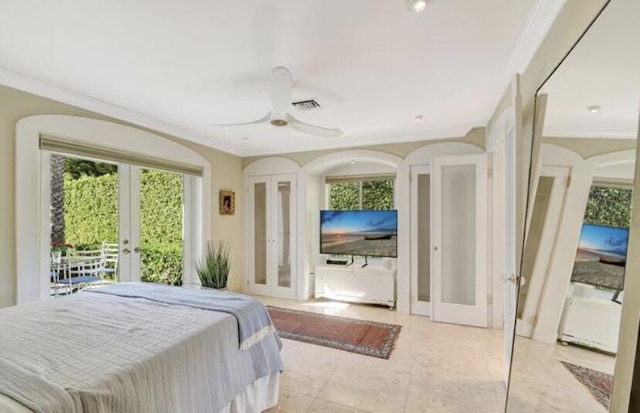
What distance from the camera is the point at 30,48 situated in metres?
1.93

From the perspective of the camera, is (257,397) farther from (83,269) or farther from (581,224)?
(83,269)

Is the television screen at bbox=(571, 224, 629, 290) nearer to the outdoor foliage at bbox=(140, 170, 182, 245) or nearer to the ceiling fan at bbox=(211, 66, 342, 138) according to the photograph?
the ceiling fan at bbox=(211, 66, 342, 138)

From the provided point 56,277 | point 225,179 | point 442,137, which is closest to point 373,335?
point 442,137

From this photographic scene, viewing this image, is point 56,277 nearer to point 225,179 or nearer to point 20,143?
point 20,143

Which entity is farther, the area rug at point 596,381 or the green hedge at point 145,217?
the green hedge at point 145,217

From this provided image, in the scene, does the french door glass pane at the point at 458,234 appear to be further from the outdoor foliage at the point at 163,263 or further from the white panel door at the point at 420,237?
the outdoor foliage at the point at 163,263

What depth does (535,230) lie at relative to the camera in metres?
1.58

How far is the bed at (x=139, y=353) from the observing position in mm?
1102

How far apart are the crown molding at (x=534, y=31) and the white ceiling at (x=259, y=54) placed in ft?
0.05

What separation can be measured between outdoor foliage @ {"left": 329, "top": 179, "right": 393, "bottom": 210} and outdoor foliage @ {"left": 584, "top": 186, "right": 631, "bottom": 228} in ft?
12.1

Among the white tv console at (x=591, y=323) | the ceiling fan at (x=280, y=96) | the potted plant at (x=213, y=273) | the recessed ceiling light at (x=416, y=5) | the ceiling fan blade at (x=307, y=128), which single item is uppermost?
the recessed ceiling light at (x=416, y=5)

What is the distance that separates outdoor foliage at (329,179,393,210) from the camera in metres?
4.77

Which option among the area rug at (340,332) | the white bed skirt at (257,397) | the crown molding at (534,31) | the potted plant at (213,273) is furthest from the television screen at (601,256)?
the potted plant at (213,273)

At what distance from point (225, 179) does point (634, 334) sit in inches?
177
